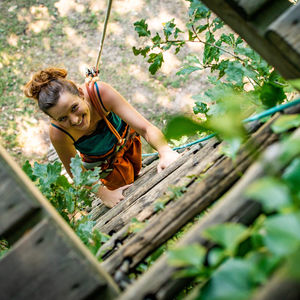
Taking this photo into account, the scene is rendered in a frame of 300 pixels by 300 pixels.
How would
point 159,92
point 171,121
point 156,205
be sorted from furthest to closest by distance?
point 159,92 → point 156,205 → point 171,121

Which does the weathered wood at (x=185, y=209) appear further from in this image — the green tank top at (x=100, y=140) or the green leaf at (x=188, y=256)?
the green tank top at (x=100, y=140)

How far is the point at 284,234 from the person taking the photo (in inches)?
16.8

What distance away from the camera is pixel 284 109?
2.63 feet

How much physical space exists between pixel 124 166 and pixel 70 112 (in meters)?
0.79

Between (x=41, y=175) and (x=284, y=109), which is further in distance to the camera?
(x=41, y=175)

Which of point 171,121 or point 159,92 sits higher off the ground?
point 159,92

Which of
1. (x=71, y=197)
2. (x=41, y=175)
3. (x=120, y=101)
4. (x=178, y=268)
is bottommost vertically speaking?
(x=178, y=268)

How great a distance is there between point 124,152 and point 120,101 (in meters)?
0.60

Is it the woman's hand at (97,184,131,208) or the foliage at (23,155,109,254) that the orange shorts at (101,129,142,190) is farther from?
the foliage at (23,155,109,254)

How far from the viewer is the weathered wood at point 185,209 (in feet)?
2.44

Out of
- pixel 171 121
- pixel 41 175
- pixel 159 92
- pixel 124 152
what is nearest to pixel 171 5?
pixel 159 92

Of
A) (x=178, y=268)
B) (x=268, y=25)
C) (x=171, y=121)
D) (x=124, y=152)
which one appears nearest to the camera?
(x=171, y=121)

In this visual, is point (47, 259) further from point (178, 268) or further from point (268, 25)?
point (268, 25)

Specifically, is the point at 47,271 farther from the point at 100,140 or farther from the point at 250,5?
the point at 100,140
